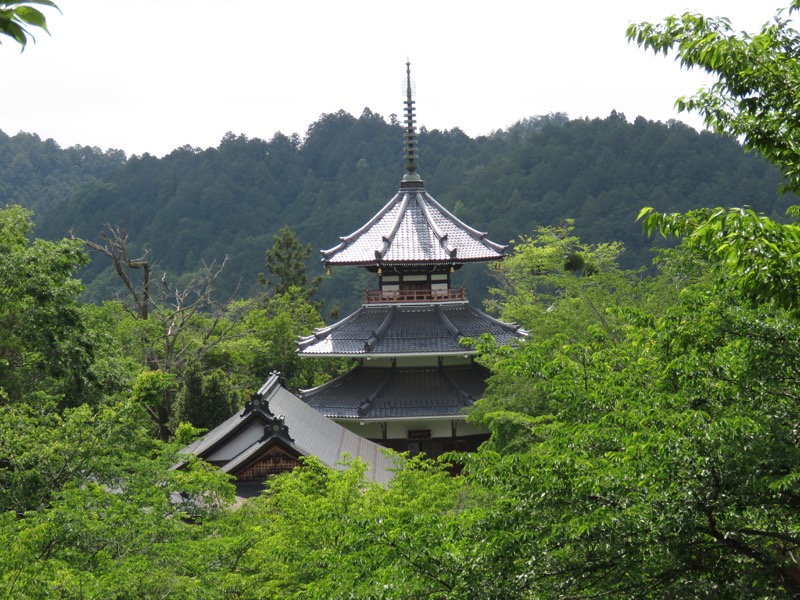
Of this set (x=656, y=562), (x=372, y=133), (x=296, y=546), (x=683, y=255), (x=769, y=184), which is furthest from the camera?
(x=372, y=133)

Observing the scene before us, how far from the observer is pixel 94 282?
80.1 m

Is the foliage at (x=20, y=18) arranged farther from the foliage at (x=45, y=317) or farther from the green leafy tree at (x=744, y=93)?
the foliage at (x=45, y=317)


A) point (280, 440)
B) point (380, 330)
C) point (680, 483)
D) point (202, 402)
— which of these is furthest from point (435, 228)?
point (680, 483)

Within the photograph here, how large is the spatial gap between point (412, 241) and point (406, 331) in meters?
2.89

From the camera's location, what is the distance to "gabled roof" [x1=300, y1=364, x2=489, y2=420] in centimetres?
2914

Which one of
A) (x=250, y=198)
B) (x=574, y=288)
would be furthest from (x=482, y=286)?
(x=574, y=288)

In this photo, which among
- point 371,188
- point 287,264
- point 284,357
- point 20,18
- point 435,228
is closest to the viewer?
point 20,18

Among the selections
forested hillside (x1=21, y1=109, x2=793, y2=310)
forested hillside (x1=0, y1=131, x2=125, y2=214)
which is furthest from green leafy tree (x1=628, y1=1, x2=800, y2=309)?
forested hillside (x1=0, y1=131, x2=125, y2=214)

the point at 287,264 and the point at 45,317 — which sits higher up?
the point at 45,317

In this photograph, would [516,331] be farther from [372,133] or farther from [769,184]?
[372,133]

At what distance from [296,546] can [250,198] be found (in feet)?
289

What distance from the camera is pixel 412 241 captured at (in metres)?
31.8

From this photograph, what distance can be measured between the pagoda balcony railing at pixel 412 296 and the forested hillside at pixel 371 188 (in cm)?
3913

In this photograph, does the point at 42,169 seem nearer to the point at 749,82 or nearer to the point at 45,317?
the point at 45,317
